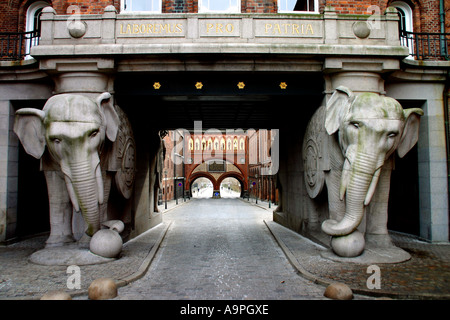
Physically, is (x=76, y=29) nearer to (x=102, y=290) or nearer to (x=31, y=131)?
(x=31, y=131)

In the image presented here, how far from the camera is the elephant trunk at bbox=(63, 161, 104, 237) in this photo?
6.62 m

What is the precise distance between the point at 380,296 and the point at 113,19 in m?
8.20

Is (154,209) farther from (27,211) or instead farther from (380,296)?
(380,296)

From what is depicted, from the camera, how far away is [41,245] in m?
9.12

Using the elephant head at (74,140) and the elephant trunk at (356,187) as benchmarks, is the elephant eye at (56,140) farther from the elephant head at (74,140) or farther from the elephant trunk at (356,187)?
the elephant trunk at (356,187)

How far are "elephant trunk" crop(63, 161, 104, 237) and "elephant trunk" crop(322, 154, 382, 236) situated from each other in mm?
5036

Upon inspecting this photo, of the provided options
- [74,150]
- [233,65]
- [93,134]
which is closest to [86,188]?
[74,150]

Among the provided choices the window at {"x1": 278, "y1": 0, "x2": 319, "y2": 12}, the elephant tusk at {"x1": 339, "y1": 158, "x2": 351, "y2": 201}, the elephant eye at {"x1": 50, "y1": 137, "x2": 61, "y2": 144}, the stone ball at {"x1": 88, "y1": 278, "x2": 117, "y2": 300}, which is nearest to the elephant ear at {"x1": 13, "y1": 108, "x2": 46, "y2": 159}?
→ the elephant eye at {"x1": 50, "y1": 137, "x2": 61, "y2": 144}

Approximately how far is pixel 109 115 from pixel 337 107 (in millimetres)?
5206

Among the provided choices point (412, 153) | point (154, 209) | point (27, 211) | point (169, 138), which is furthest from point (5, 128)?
point (169, 138)

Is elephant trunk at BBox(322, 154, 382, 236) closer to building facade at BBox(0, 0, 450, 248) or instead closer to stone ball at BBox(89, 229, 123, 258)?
building facade at BBox(0, 0, 450, 248)

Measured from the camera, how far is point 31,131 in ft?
23.1

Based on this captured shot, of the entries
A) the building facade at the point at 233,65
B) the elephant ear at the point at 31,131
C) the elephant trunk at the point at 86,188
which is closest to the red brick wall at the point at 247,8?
the building facade at the point at 233,65

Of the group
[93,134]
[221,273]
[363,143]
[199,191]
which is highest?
[93,134]
